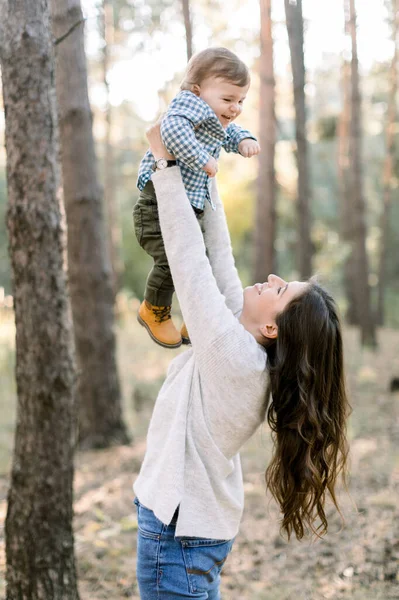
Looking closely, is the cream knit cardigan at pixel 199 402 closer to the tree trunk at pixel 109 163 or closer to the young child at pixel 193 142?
the young child at pixel 193 142

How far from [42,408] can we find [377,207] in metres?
22.5

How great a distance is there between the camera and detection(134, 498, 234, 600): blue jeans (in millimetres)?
1999

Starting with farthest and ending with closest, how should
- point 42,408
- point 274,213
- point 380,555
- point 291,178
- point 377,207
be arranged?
point 377,207 → point 291,178 → point 274,213 → point 380,555 → point 42,408

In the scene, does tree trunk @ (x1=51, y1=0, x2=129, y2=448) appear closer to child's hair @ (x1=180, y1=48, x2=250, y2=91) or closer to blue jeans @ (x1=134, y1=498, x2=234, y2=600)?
child's hair @ (x1=180, y1=48, x2=250, y2=91)

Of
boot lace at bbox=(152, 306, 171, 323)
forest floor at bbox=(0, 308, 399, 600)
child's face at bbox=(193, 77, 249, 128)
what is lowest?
forest floor at bbox=(0, 308, 399, 600)

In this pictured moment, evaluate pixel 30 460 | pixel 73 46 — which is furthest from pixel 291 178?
pixel 30 460

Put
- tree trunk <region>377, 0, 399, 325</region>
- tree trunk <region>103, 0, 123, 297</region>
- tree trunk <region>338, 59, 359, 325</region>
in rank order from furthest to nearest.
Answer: tree trunk <region>338, 59, 359, 325</region>, tree trunk <region>103, 0, 123, 297</region>, tree trunk <region>377, 0, 399, 325</region>

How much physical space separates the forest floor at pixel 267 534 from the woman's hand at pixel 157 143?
44.5 inches

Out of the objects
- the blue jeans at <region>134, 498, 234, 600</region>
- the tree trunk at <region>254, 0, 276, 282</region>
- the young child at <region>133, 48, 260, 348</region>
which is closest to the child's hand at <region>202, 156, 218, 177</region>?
the young child at <region>133, 48, 260, 348</region>

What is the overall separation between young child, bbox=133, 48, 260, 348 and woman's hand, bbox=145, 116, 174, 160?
0.9 inches

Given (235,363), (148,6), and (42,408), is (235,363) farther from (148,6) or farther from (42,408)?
(148,6)

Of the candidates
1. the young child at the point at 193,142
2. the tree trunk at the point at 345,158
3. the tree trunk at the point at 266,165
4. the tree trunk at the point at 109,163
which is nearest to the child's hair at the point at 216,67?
the young child at the point at 193,142

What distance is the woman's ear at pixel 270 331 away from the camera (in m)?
2.12

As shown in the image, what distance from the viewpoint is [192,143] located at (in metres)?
1.98
